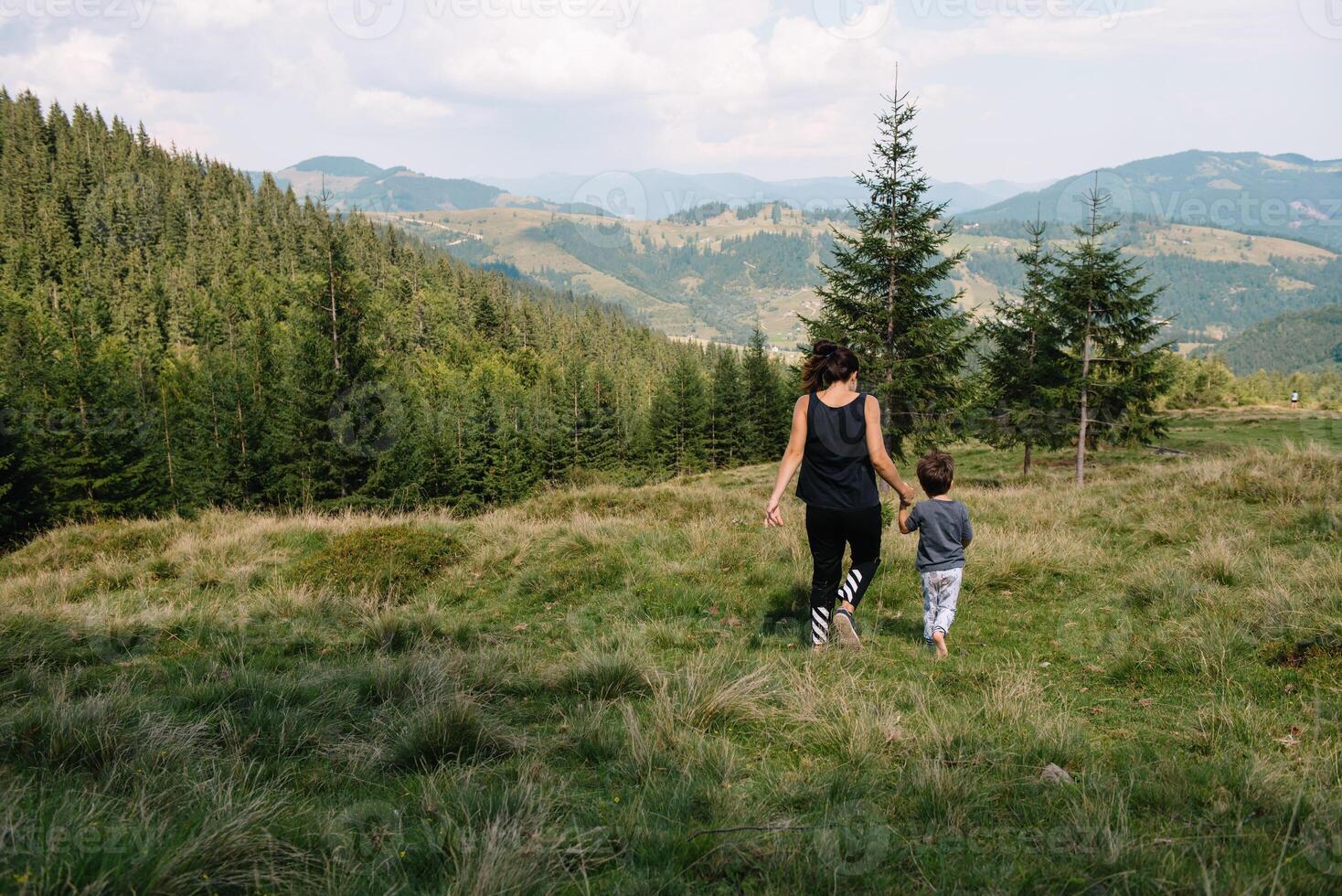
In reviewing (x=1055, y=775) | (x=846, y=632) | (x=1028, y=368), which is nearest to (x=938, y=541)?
(x=846, y=632)

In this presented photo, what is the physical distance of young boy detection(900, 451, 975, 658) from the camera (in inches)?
230

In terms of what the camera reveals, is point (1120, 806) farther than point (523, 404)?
No

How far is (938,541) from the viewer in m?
5.89

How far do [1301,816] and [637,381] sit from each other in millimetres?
118949

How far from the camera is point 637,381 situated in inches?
4749

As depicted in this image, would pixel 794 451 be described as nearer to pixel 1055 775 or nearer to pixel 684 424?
pixel 1055 775

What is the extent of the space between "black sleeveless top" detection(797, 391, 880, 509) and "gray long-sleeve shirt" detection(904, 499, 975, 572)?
2.45 feet

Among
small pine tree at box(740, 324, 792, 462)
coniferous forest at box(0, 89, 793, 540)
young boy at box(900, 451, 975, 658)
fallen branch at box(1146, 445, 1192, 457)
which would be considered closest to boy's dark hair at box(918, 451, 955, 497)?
young boy at box(900, 451, 975, 658)

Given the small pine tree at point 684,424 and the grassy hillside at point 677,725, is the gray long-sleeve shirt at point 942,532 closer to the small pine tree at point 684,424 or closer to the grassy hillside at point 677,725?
the grassy hillside at point 677,725

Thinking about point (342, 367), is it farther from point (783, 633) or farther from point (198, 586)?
point (783, 633)

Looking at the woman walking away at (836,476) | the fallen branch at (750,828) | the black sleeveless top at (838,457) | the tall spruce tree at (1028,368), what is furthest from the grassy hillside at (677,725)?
the tall spruce tree at (1028,368)

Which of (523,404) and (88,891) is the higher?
(88,891)

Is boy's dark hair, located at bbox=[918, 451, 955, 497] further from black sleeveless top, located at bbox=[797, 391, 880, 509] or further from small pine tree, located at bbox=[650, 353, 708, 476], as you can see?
small pine tree, located at bbox=[650, 353, 708, 476]

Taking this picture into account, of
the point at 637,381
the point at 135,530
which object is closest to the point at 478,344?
the point at 637,381
